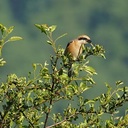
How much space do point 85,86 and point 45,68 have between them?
0.84 meters

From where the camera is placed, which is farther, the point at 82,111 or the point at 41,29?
the point at 82,111

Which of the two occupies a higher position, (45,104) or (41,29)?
(41,29)

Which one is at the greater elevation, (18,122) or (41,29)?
(41,29)

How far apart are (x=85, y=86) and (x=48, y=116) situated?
0.87 meters

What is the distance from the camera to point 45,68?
29.1ft

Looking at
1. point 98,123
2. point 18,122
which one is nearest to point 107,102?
point 98,123

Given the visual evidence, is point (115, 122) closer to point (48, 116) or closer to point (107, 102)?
point (107, 102)

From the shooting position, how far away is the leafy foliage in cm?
866

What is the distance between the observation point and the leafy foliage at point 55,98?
28.4 feet

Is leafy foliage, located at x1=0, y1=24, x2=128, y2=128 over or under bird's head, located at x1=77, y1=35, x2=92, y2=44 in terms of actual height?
under

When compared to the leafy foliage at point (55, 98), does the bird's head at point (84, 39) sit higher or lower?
higher

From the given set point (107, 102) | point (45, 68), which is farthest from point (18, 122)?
point (107, 102)

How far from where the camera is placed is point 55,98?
29.1 ft

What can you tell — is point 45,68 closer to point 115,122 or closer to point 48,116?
point 48,116
